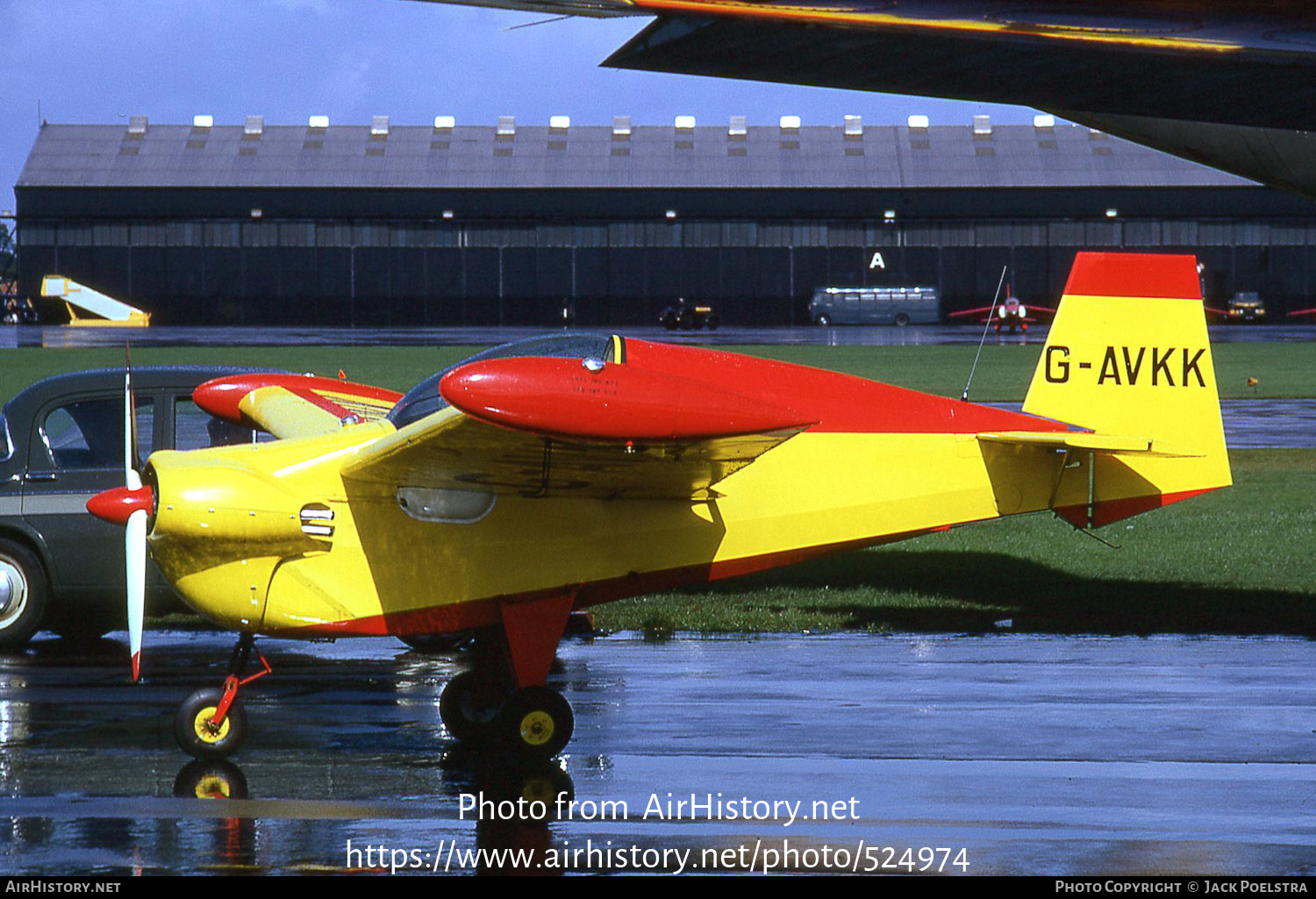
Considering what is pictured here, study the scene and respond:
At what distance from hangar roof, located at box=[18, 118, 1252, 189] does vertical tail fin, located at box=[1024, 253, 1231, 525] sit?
73.3 meters

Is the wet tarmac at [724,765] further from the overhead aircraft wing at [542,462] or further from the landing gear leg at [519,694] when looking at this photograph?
the overhead aircraft wing at [542,462]

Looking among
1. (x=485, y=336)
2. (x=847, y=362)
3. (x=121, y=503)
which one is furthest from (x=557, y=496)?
(x=485, y=336)

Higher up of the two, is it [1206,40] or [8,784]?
[1206,40]

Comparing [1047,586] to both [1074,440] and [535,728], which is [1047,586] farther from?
[535,728]

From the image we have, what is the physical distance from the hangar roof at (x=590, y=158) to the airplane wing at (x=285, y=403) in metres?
72.6

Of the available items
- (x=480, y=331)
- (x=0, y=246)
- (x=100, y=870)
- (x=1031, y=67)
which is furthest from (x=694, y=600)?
(x=0, y=246)

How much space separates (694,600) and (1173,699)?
4490 mm

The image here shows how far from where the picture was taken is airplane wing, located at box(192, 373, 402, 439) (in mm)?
9906

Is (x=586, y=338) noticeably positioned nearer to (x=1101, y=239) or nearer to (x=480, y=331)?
(x=480, y=331)

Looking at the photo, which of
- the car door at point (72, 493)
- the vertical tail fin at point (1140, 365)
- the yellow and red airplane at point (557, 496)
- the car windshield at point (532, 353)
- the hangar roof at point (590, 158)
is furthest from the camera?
the hangar roof at point (590, 158)

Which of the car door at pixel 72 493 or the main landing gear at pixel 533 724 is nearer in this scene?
the main landing gear at pixel 533 724

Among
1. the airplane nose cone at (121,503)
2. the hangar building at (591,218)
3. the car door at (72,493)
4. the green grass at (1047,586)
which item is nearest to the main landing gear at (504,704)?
the airplane nose cone at (121,503)

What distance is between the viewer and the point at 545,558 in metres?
8.13

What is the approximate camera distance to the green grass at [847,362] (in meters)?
36.0
